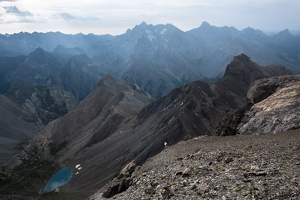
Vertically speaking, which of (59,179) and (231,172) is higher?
(231,172)

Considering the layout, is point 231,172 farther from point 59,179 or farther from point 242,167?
point 59,179

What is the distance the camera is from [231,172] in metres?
33.7

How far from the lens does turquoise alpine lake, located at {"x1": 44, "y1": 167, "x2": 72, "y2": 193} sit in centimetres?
14688

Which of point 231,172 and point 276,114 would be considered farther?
point 276,114

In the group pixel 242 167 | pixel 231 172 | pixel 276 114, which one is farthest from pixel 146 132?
pixel 231 172

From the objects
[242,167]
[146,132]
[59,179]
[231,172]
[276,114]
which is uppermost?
[276,114]

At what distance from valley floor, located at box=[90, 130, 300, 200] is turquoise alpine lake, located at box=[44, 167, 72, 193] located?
354ft

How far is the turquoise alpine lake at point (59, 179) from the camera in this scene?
147 m

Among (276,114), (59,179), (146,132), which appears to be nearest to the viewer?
(276,114)

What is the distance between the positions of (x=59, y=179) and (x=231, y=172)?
134 metres

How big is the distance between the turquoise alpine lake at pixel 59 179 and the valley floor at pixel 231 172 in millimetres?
107945

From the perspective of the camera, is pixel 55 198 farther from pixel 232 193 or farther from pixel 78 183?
pixel 232 193

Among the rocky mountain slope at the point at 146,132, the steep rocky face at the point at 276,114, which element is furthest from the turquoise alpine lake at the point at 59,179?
the steep rocky face at the point at 276,114

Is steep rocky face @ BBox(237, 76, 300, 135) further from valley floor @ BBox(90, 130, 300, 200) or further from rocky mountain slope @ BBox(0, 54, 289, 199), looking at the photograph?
rocky mountain slope @ BBox(0, 54, 289, 199)
